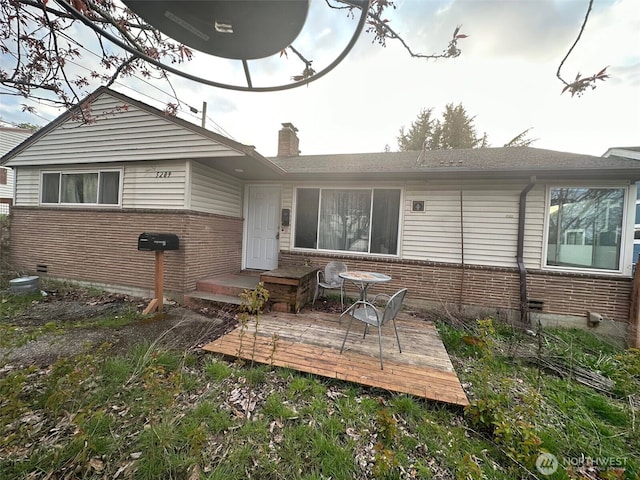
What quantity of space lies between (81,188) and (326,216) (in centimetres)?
593

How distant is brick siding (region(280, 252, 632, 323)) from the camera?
454 centimetres

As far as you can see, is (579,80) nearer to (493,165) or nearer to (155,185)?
(493,165)

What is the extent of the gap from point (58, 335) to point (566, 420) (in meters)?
6.13

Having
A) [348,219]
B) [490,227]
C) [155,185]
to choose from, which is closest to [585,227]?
[490,227]

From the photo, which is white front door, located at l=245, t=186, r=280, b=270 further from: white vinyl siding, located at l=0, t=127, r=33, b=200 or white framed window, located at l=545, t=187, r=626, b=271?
white vinyl siding, located at l=0, t=127, r=33, b=200

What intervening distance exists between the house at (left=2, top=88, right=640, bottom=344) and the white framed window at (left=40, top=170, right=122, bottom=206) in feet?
0.11

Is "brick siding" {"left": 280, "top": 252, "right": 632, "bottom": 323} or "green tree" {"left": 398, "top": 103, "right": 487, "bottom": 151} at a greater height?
"green tree" {"left": 398, "top": 103, "right": 487, "bottom": 151}

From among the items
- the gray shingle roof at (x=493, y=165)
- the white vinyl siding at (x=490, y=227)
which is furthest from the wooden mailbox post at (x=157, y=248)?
the white vinyl siding at (x=490, y=227)

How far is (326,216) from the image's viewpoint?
5.97 meters

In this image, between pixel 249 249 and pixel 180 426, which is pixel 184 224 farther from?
pixel 180 426

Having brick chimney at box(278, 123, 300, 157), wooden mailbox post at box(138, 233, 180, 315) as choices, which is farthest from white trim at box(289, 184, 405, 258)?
brick chimney at box(278, 123, 300, 157)

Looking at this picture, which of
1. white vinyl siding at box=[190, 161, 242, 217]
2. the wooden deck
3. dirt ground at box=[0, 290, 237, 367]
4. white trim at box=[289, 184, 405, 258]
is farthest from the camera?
white trim at box=[289, 184, 405, 258]

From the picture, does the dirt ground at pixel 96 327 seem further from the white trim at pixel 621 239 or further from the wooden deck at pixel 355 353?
the white trim at pixel 621 239

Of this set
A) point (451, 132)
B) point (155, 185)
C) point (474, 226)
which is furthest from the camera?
point (451, 132)
